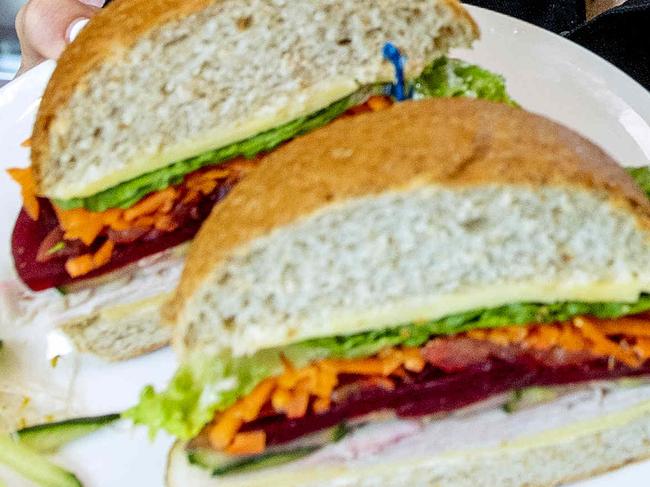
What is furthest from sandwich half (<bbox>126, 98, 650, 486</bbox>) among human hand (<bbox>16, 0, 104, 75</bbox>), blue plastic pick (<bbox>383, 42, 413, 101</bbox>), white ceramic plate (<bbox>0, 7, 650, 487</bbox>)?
human hand (<bbox>16, 0, 104, 75</bbox>)

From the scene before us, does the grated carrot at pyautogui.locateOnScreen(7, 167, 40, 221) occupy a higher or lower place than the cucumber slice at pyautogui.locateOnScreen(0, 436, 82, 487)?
higher

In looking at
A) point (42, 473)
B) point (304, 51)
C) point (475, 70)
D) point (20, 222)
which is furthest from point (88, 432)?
point (475, 70)

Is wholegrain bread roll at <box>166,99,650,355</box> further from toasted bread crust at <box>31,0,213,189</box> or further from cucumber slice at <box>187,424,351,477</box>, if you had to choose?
toasted bread crust at <box>31,0,213,189</box>

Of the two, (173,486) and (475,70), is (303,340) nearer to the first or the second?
(173,486)

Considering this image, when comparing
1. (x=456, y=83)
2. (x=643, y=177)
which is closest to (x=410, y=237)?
(x=643, y=177)

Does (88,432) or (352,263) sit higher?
(352,263)

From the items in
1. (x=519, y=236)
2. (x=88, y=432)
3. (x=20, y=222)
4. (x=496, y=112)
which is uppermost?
(x=496, y=112)
